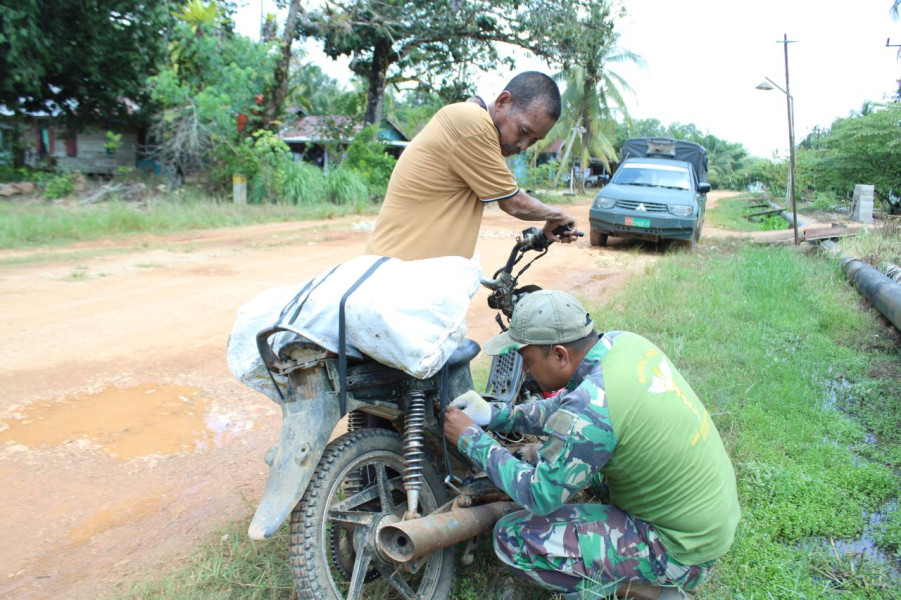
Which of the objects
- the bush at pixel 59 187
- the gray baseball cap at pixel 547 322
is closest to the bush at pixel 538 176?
the bush at pixel 59 187

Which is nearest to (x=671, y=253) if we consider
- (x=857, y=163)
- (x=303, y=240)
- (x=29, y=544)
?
(x=303, y=240)

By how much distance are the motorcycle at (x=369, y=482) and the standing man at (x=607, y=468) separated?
185 millimetres

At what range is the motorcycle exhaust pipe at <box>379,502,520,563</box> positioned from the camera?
221 cm

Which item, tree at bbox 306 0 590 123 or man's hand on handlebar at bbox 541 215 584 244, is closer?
man's hand on handlebar at bbox 541 215 584 244

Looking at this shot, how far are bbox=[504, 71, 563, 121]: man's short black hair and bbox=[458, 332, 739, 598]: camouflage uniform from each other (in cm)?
99

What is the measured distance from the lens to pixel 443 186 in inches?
106

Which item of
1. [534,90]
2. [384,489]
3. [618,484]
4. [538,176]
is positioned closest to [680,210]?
[534,90]

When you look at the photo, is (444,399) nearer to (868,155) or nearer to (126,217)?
(126,217)

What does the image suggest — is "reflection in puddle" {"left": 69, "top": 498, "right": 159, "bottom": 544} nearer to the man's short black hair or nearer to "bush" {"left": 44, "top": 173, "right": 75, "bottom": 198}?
the man's short black hair

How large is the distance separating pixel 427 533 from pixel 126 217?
11.2 meters

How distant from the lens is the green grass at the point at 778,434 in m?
2.73

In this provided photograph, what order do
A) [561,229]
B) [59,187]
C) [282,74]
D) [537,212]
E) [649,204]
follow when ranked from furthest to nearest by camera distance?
[282,74], [59,187], [649,204], [561,229], [537,212]

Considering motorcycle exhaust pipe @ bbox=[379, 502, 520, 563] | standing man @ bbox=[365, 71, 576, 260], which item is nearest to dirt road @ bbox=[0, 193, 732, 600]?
motorcycle exhaust pipe @ bbox=[379, 502, 520, 563]

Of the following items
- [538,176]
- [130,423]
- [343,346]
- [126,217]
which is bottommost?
[130,423]
